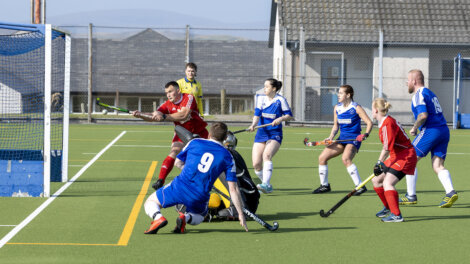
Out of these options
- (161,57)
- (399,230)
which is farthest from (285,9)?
(399,230)

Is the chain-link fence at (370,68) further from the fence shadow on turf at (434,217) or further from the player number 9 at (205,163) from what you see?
the player number 9 at (205,163)

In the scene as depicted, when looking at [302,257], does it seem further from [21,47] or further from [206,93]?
[206,93]

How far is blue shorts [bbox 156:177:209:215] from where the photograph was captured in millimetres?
8094

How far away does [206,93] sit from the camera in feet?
156

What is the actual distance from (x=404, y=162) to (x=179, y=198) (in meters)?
2.91

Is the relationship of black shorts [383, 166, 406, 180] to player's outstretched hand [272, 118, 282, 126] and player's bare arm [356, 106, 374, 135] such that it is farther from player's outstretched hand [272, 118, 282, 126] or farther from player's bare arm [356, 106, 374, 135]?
player's outstretched hand [272, 118, 282, 126]

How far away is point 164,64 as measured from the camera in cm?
5016

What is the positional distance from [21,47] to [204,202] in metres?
8.48

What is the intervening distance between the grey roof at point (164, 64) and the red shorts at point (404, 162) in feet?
116

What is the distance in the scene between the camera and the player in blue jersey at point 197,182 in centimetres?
797

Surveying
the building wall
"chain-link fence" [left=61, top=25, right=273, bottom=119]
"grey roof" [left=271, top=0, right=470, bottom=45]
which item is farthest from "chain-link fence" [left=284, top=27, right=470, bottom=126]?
"chain-link fence" [left=61, top=25, right=273, bottom=119]

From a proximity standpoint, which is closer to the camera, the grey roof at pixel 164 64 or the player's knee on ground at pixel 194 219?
the player's knee on ground at pixel 194 219

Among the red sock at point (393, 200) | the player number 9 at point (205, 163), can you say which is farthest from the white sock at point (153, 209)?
the red sock at point (393, 200)

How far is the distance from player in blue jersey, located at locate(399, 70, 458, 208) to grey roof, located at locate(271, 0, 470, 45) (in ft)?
62.4
